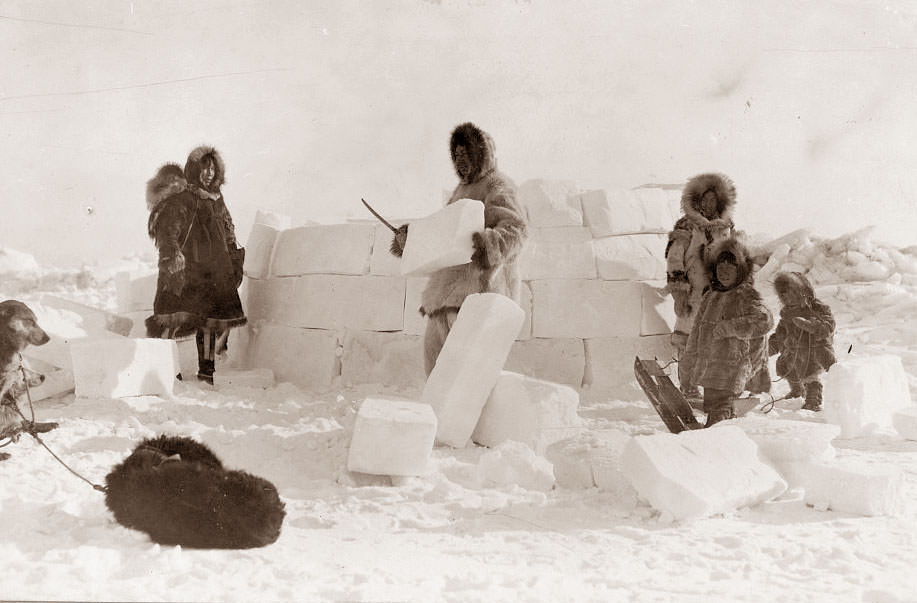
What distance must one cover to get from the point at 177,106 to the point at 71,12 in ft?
2.57

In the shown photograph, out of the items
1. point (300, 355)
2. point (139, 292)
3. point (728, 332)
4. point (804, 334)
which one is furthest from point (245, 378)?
point (804, 334)

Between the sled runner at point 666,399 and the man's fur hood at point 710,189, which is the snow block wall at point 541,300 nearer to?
the man's fur hood at point 710,189

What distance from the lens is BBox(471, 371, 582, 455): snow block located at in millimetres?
4238

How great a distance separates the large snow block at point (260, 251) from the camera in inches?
261

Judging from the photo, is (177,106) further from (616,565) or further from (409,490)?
(616,565)

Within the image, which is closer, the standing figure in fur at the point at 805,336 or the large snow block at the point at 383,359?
the standing figure in fur at the point at 805,336

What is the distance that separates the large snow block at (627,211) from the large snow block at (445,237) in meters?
1.81

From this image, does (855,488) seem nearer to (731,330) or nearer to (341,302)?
(731,330)

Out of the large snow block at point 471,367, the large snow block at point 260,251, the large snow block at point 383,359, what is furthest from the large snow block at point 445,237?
the large snow block at point 260,251

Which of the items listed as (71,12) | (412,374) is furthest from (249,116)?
(412,374)

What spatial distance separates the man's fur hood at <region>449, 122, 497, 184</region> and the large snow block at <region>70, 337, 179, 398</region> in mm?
2438

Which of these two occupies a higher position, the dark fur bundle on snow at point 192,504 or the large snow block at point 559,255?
the large snow block at point 559,255

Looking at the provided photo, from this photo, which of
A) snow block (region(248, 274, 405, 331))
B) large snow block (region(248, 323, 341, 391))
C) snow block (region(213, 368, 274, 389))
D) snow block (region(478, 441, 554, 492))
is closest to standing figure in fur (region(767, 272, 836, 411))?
snow block (region(478, 441, 554, 492))

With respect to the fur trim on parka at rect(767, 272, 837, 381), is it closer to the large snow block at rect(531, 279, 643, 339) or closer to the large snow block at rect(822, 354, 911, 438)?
the large snow block at rect(822, 354, 911, 438)
